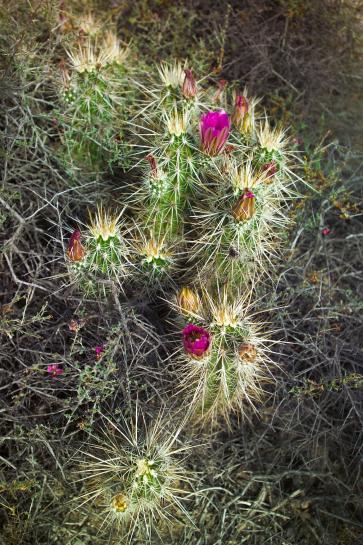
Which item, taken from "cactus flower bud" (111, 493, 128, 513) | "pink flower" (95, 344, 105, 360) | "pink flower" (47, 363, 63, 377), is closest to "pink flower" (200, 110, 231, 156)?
"pink flower" (95, 344, 105, 360)

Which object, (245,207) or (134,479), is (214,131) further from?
(134,479)

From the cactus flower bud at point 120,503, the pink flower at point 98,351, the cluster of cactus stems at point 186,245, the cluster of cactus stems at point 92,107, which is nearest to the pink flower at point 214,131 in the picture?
the cluster of cactus stems at point 186,245

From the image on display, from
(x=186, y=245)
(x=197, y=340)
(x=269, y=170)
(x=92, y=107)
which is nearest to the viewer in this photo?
(x=197, y=340)

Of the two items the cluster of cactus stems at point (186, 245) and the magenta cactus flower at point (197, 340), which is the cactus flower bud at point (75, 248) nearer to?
the cluster of cactus stems at point (186, 245)

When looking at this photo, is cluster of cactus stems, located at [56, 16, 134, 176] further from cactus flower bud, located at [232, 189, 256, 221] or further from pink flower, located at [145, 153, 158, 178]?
cactus flower bud, located at [232, 189, 256, 221]

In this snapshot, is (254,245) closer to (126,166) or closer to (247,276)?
(247,276)

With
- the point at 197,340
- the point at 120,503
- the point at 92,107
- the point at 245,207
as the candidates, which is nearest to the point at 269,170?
the point at 245,207

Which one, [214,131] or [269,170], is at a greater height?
[214,131]

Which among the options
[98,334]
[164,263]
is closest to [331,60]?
[164,263]
